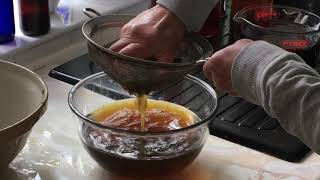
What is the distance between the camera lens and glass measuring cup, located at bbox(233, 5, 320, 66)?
1.16 m

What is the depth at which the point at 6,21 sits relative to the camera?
1.14 meters

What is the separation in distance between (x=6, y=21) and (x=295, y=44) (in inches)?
21.7

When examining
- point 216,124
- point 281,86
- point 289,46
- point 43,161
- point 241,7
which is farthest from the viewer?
point 241,7

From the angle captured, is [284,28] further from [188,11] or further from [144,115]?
[144,115]

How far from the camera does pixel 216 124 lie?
0.99 m

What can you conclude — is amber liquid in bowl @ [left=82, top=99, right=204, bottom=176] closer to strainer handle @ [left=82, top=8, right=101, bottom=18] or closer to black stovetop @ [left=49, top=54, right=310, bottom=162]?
black stovetop @ [left=49, top=54, right=310, bottom=162]

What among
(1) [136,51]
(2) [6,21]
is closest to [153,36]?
(1) [136,51]

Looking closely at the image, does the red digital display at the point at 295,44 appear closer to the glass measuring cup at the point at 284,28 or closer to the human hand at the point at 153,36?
the glass measuring cup at the point at 284,28

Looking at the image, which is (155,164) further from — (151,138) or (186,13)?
(186,13)

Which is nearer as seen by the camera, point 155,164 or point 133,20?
point 155,164

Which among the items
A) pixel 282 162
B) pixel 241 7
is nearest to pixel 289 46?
pixel 241 7

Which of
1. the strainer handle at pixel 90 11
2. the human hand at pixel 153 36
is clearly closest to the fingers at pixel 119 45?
the human hand at pixel 153 36

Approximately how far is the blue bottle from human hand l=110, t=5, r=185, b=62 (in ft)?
0.86

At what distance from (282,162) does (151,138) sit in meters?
0.23
